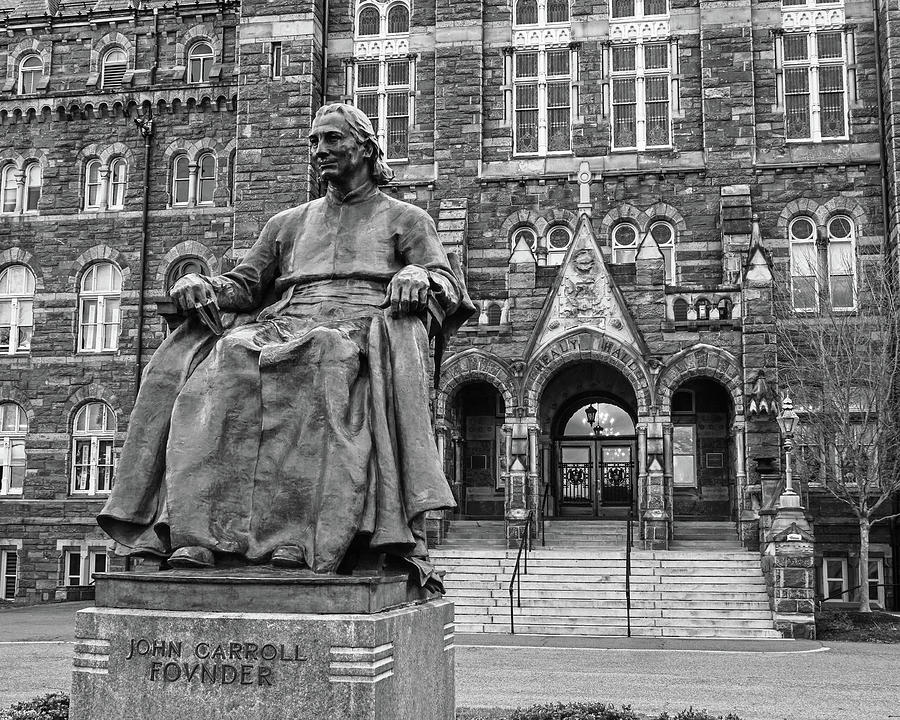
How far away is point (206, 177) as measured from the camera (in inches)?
1175

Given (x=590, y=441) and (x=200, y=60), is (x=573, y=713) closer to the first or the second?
(x=590, y=441)

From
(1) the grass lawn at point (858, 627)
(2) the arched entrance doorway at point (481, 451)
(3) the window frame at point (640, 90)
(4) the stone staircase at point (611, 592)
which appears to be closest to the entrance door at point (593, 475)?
(2) the arched entrance doorway at point (481, 451)

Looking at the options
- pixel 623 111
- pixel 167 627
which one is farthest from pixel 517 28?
pixel 167 627

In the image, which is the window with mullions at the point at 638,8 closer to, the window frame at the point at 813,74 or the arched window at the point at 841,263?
the window frame at the point at 813,74

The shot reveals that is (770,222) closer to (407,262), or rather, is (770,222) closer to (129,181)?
Result: (129,181)

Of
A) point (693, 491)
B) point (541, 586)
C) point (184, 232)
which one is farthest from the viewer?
point (184, 232)

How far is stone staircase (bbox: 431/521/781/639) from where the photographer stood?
1775cm

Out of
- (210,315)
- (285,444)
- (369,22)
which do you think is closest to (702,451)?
(369,22)

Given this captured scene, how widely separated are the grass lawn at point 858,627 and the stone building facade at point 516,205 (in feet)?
8.43

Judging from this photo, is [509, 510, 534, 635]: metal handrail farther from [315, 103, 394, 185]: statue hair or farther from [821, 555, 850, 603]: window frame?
[315, 103, 394, 185]: statue hair

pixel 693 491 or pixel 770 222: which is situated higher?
pixel 770 222

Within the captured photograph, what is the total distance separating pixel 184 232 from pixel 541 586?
600 inches

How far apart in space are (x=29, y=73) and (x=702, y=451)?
21652 millimetres

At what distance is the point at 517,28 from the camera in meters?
27.8
